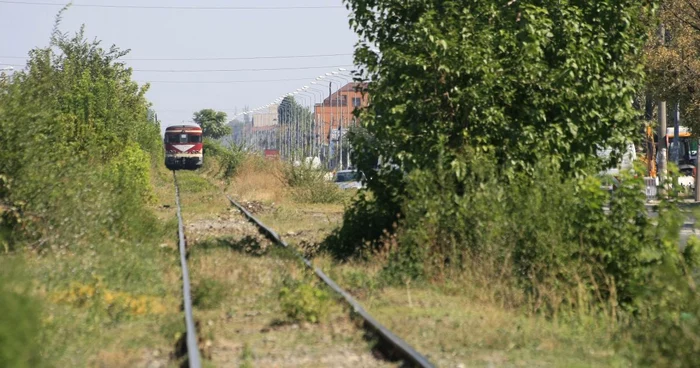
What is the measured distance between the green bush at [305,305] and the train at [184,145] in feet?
201

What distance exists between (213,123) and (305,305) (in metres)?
159

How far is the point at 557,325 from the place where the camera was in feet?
35.8

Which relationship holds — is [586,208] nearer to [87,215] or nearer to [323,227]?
[87,215]

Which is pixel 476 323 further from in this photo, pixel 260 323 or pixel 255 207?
pixel 255 207

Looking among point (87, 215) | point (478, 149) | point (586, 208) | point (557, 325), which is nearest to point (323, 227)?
point (87, 215)

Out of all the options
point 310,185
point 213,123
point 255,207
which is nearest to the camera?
point 255,207

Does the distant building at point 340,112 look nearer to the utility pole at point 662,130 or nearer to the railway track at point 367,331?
the railway track at point 367,331

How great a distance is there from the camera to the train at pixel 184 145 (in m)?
72.1

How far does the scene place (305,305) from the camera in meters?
11.0

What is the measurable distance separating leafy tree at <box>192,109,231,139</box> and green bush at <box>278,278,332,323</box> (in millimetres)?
155392

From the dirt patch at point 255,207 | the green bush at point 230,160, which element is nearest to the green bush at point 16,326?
the dirt patch at point 255,207

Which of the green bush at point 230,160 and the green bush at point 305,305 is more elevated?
the green bush at point 230,160

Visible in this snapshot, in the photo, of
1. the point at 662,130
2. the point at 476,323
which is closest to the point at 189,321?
the point at 476,323

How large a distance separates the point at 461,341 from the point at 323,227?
47.8ft
